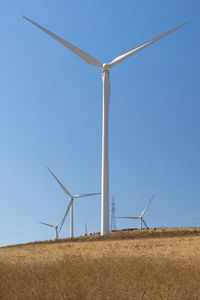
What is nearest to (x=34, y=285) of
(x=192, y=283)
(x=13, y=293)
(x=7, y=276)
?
(x=13, y=293)

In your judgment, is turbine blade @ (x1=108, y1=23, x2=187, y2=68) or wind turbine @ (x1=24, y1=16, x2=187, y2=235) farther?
turbine blade @ (x1=108, y1=23, x2=187, y2=68)

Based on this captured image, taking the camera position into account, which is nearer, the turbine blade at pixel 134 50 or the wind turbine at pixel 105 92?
the wind turbine at pixel 105 92

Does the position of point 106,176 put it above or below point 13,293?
above

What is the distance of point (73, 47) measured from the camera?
1951 inches

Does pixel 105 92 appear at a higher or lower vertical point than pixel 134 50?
lower

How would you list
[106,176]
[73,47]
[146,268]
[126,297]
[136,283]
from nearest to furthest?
[126,297]
[136,283]
[146,268]
[106,176]
[73,47]

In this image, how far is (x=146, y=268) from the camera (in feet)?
45.6

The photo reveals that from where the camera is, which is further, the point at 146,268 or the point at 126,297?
the point at 146,268

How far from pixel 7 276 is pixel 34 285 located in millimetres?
2302

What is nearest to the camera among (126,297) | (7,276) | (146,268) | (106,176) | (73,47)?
(126,297)

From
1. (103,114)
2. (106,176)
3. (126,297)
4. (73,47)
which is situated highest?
(73,47)

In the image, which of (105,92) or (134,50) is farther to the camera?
(134,50)

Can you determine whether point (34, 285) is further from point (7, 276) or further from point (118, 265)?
point (118, 265)

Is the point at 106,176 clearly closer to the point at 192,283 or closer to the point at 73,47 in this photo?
the point at 73,47
